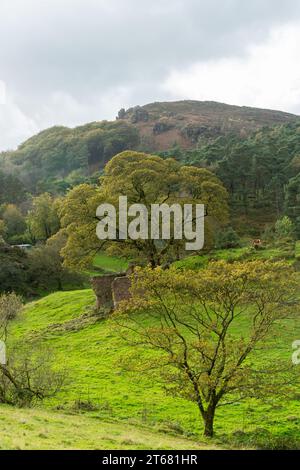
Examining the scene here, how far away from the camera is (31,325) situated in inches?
1518

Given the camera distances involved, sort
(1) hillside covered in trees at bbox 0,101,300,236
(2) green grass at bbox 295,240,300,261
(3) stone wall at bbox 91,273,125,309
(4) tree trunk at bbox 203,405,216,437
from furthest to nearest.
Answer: (1) hillside covered in trees at bbox 0,101,300,236 < (2) green grass at bbox 295,240,300,261 < (3) stone wall at bbox 91,273,125,309 < (4) tree trunk at bbox 203,405,216,437

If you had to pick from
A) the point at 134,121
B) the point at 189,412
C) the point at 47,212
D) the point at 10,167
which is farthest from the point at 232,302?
the point at 134,121

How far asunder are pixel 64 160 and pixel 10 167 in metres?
16.3

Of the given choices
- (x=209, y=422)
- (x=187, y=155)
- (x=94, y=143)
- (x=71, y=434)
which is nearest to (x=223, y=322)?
(x=209, y=422)

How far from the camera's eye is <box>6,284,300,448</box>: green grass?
61.5 ft

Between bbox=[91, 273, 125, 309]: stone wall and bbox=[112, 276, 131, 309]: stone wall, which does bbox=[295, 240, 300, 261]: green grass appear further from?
bbox=[91, 273, 125, 309]: stone wall

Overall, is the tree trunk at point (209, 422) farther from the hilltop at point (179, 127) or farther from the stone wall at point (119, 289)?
the hilltop at point (179, 127)

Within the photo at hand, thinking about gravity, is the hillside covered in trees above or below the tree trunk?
above

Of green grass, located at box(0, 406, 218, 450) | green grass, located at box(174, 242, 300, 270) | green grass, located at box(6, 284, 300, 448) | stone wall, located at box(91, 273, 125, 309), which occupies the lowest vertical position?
green grass, located at box(6, 284, 300, 448)

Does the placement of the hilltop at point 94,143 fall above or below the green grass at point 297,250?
above

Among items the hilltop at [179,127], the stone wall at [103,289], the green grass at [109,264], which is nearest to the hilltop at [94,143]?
the hilltop at [179,127]

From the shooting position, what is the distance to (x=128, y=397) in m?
22.2

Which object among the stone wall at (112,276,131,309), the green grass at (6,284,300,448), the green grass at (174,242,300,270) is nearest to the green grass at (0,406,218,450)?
the green grass at (6,284,300,448)

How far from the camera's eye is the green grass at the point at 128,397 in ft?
61.5
